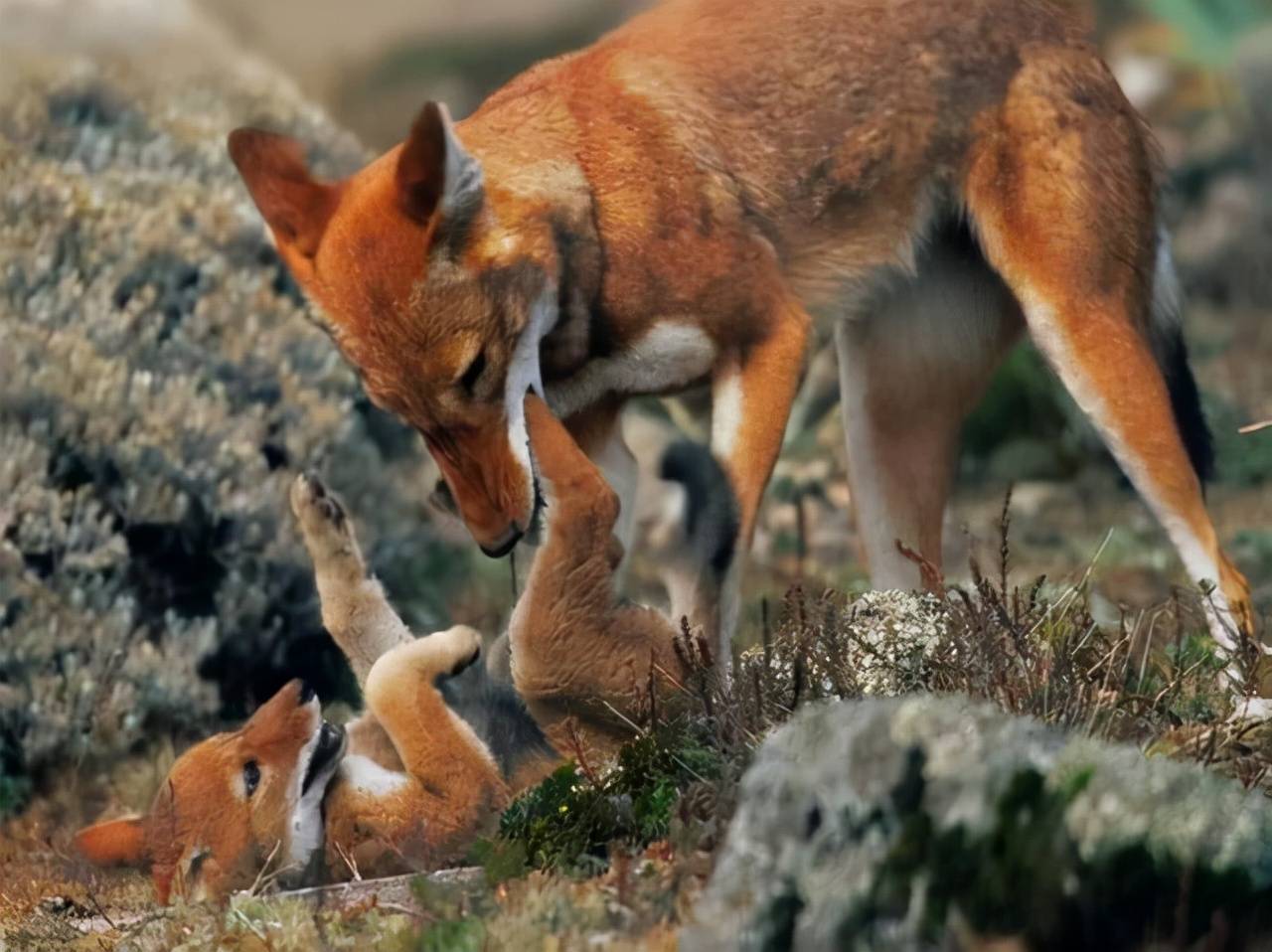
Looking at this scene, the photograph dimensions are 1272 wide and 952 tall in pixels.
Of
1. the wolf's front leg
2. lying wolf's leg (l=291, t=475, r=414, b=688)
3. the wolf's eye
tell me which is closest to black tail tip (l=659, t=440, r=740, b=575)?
the wolf's front leg

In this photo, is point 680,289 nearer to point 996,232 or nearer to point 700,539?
point 700,539

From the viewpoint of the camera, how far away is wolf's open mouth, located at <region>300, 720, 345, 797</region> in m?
5.59

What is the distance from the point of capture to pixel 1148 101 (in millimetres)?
17594

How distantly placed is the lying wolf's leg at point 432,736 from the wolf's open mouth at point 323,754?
0.15 m

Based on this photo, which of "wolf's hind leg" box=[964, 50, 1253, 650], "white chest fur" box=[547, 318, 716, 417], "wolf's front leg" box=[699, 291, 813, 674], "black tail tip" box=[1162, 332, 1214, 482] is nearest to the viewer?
"white chest fur" box=[547, 318, 716, 417]

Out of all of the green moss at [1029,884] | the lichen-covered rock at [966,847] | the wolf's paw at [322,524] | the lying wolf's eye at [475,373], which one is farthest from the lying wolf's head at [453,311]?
the green moss at [1029,884]

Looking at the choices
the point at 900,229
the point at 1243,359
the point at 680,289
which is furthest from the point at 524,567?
the point at 1243,359

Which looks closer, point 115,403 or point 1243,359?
point 115,403

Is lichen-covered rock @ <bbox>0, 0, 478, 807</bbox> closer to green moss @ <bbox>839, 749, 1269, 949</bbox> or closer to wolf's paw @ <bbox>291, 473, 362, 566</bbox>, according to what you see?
wolf's paw @ <bbox>291, 473, 362, 566</bbox>

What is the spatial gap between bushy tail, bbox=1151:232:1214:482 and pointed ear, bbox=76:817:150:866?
3701mm

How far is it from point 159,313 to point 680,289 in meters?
3.12

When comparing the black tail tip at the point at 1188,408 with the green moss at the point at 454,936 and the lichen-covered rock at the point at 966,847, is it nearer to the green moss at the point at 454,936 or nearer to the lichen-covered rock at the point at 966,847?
the lichen-covered rock at the point at 966,847

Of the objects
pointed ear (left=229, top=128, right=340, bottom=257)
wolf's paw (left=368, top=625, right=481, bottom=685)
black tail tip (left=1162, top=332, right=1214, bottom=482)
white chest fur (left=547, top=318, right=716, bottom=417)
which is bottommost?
black tail tip (left=1162, top=332, right=1214, bottom=482)

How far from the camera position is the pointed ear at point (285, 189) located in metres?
5.94
